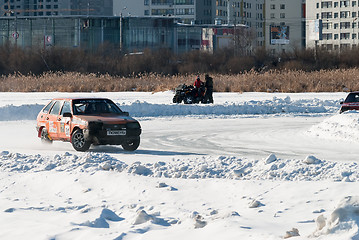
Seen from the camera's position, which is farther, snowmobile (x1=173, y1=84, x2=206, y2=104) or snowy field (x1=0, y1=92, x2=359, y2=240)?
snowmobile (x1=173, y1=84, x2=206, y2=104)

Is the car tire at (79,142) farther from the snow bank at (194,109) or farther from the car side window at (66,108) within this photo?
the snow bank at (194,109)

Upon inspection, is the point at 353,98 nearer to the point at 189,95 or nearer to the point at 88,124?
the point at 88,124

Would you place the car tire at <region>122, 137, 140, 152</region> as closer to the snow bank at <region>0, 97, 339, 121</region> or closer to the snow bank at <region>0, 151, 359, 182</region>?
the snow bank at <region>0, 151, 359, 182</region>

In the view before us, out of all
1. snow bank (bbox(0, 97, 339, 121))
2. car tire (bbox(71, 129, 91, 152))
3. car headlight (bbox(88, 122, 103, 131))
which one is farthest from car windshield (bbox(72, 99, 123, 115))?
snow bank (bbox(0, 97, 339, 121))

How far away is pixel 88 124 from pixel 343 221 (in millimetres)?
10435

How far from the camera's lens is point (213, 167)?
14.1m

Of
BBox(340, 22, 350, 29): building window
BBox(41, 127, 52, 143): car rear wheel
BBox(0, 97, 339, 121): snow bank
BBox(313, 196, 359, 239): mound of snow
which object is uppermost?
BBox(340, 22, 350, 29): building window

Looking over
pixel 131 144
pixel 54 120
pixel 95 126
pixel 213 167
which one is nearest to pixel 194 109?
pixel 54 120

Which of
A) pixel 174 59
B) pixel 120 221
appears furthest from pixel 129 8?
pixel 120 221

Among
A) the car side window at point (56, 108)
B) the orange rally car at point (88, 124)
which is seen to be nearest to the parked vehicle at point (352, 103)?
the orange rally car at point (88, 124)

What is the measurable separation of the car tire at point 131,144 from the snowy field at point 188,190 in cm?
27

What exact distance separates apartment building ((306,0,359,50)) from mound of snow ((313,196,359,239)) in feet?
565

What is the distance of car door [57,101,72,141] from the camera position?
18672 mm

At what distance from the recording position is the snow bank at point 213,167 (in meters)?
13.1
